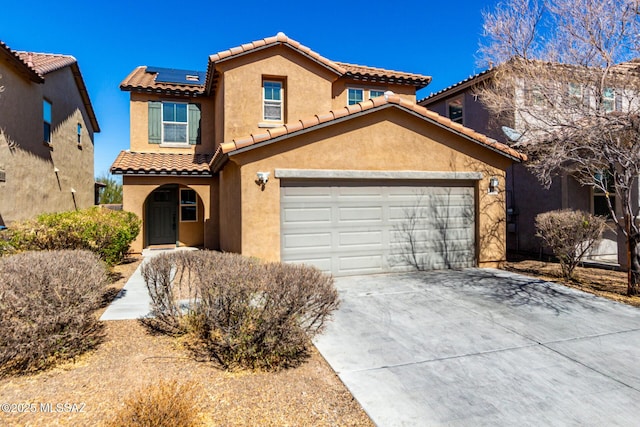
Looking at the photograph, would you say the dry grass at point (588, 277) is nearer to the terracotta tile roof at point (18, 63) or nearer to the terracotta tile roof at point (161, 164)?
the terracotta tile roof at point (161, 164)

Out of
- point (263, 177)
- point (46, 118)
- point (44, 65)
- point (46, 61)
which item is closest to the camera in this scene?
point (263, 177)

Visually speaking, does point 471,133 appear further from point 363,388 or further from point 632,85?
point 363,388

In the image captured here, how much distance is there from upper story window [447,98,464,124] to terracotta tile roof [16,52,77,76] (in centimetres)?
1682

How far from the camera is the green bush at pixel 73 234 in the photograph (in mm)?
7664

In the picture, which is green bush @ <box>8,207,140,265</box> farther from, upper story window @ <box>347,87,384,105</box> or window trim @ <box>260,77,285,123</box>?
upper story window @ <box>347,87,384,105</box>

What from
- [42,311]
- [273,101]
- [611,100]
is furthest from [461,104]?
[42,311]

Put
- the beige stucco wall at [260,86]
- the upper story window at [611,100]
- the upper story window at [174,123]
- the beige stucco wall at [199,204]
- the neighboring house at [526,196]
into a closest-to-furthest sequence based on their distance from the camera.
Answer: the upper story window at [611,100] → the neighboring house at [526,196] → the beige stucco wall at [260,86] → the beige stucco wall at [199,204] → the upper story window at [174,123]

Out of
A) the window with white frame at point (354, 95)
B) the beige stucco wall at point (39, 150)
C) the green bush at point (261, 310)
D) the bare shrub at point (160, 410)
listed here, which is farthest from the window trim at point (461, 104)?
the beige stucco wall at point (39, 150)

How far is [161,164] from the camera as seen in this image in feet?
48.0

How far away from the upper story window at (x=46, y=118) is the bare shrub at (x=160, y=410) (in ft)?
50.7

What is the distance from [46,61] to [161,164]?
723cm

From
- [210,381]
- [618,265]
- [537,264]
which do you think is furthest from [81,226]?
[618,265]

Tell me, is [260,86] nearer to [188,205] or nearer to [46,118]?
[188,205]

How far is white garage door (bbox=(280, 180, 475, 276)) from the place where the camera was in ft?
31.6
